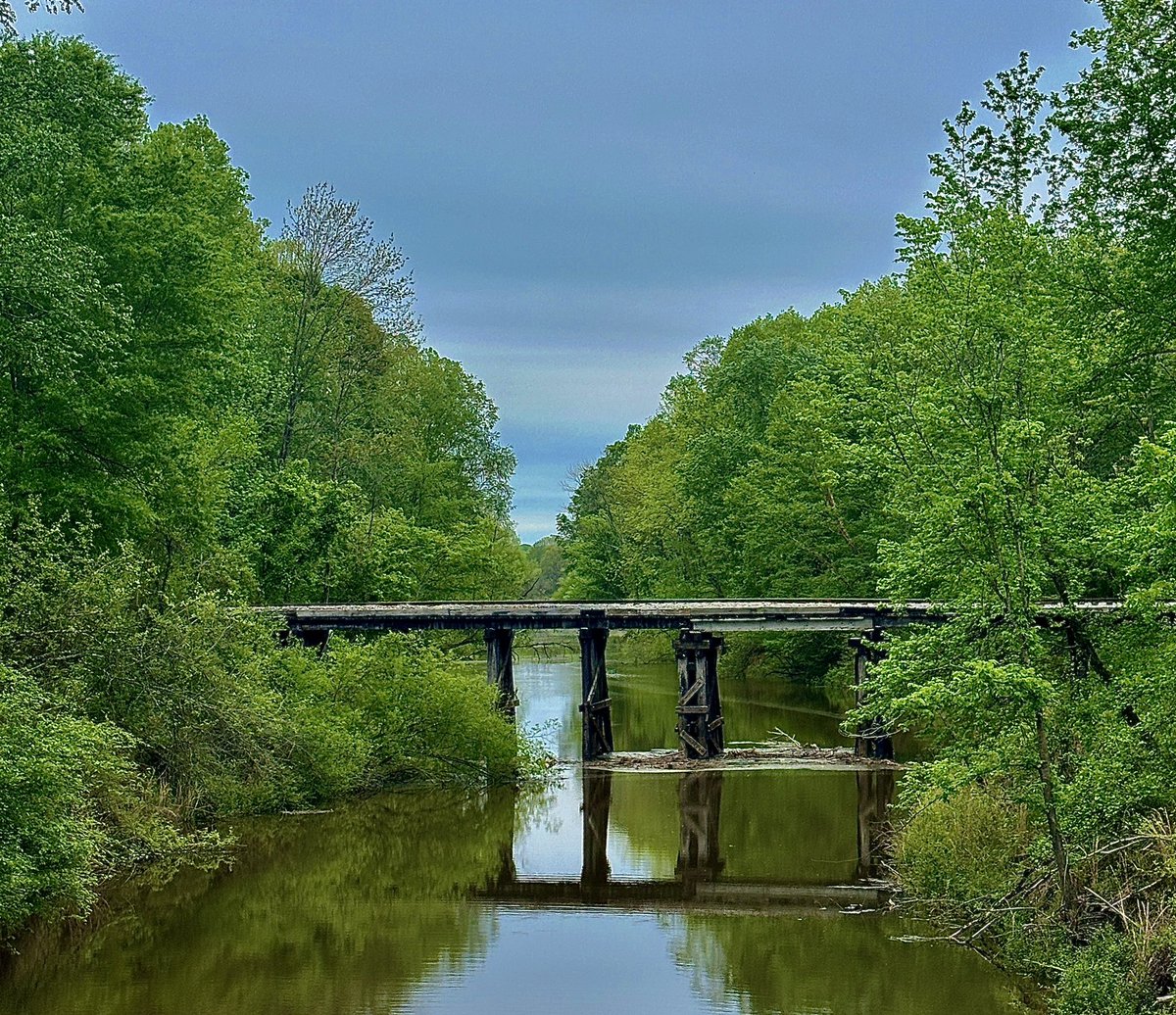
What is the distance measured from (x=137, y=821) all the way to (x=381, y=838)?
5379mm

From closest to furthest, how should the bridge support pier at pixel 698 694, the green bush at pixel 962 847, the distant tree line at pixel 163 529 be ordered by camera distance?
the green bush at pixel 962 847 < the distant tree line at pixel 163 529 < the bridge support pier at pixel 698 694

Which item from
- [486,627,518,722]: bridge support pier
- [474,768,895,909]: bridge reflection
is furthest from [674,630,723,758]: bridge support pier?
[474,768,895,909]: bridge reflection

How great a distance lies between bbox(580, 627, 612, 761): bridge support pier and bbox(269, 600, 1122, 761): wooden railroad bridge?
0.02m

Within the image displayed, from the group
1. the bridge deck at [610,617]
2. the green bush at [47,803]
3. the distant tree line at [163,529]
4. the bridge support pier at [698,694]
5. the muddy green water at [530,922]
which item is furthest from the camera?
the bridge support pier at [698,694]

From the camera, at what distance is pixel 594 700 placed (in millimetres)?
27312

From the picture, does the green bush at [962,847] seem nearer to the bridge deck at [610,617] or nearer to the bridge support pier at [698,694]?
the bridge deck at [610,617]

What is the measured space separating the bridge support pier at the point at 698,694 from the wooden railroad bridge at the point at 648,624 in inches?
0.8

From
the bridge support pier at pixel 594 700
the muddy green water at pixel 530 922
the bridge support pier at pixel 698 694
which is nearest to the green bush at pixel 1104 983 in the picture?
the muddy green water at pixel 530 922

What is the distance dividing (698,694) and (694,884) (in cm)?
908

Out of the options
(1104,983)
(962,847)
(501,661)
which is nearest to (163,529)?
(501,661)

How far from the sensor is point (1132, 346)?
15.6m

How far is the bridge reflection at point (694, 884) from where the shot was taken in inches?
666

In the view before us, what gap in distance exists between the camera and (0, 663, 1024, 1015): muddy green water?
13.0 meters

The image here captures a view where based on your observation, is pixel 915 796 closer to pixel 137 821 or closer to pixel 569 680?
pixel 137 821
